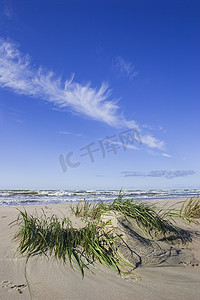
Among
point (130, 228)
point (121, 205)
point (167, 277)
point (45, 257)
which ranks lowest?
point (167, 277)

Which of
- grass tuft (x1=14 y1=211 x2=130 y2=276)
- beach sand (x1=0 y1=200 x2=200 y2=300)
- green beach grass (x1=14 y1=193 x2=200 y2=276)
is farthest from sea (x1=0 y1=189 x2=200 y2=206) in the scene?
beach sand (x1=0 y1=200 x2=200 y2=300)

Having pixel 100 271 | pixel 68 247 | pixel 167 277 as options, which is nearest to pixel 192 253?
pixel 167 277

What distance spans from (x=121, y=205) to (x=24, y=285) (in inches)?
90.8

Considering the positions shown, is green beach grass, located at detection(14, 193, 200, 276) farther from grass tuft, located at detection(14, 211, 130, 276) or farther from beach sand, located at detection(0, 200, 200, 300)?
beach sand, located at detection(0, 200, 200, 300)

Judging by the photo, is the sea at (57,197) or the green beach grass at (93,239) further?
the sea at (57,197)

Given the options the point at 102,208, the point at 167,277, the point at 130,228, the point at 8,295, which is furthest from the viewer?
the point at 102,208

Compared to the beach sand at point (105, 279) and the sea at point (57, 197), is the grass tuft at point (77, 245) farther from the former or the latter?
the sea at point (57, 197)

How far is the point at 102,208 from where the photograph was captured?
5012 mm

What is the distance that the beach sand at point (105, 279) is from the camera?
106 inches

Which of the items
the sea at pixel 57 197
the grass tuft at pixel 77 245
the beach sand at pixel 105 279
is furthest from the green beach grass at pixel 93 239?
the sea at pixel 57 197

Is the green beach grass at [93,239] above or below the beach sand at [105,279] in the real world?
above

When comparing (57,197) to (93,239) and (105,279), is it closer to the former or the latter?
(93,239)

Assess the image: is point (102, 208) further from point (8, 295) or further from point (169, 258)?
point (8, 295)

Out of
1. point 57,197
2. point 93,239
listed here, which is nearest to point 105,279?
point 93,239
